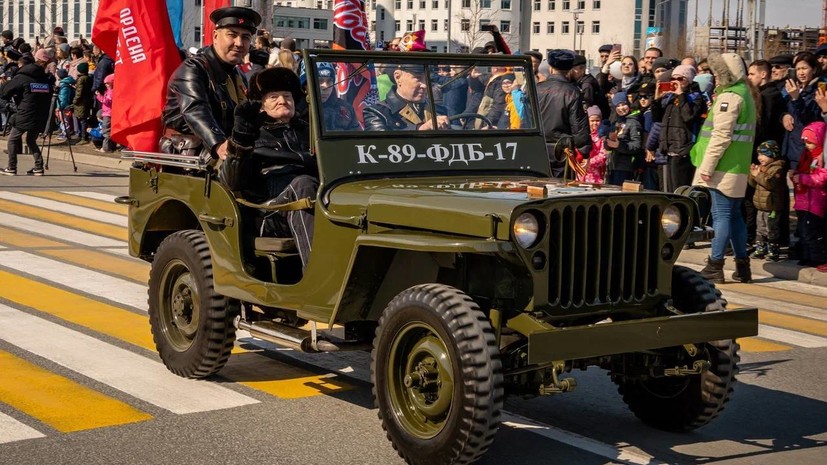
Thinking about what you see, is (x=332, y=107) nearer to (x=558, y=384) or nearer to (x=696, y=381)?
(x=558, y=384)

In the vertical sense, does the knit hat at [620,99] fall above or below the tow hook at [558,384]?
above

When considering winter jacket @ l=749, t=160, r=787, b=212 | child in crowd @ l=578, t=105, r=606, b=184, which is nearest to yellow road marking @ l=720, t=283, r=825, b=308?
winter jacket @ l=749, t=160, r=787, b=212

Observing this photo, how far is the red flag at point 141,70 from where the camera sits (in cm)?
966

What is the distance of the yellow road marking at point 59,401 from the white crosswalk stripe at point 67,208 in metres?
7.59

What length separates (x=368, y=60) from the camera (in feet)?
23.4

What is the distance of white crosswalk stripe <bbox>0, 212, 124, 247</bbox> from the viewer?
1344 cm

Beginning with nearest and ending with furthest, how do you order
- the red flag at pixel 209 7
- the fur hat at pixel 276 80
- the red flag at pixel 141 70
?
1. the fur hat at pixel 276 80
2. the red flag at pixel 141 70
3. the red flag at pixel 209 7

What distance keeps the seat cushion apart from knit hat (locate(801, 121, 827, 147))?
23.8 ft

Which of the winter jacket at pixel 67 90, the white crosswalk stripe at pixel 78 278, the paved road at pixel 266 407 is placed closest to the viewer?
the paved road at pixel 266 407

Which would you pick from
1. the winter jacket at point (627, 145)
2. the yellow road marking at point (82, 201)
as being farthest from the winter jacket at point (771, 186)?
the yellow road marking at point (82, 201)

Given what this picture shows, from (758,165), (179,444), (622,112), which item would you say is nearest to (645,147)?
(622,112)

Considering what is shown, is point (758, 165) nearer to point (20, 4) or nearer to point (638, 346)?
point (638, 346)

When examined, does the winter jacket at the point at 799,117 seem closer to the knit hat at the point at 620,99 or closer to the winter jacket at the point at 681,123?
the winter jacket at the point at 681,123

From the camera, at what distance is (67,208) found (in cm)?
1639
